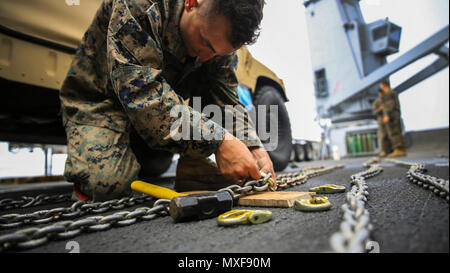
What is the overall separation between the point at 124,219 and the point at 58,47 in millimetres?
1384

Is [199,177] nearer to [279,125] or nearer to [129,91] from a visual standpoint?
[129,91]

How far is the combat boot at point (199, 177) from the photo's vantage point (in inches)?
48.0

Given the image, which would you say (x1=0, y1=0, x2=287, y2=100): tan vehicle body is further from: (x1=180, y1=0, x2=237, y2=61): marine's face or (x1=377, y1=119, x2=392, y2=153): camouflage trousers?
(x1=377, y1=119, x2=392, y2=153): camouflage trousers

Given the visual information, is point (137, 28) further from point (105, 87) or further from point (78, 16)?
point (78, 16)

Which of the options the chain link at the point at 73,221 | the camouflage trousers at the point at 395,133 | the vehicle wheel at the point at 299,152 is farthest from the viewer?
the vehicle wheel at the point at 299,152

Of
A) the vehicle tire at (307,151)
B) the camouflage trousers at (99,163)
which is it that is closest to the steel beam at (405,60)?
the vehicle tire at (307,151)

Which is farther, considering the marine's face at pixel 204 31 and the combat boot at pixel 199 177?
the combat boot at pixel 199 177

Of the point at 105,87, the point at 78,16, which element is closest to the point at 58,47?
the point at 78,16

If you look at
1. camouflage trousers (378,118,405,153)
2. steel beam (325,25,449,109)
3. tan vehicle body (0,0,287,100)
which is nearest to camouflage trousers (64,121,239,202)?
tan vehicle body (0,0,287,100)

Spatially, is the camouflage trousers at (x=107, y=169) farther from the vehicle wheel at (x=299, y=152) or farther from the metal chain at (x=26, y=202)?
the vehicle wheel at (x=299, y=152)

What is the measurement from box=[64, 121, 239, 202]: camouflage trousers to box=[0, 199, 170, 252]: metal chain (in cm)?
43

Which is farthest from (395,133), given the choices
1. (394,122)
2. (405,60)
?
(405,60)

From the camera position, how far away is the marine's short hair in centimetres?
98

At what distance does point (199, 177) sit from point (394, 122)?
6057 millimetres
